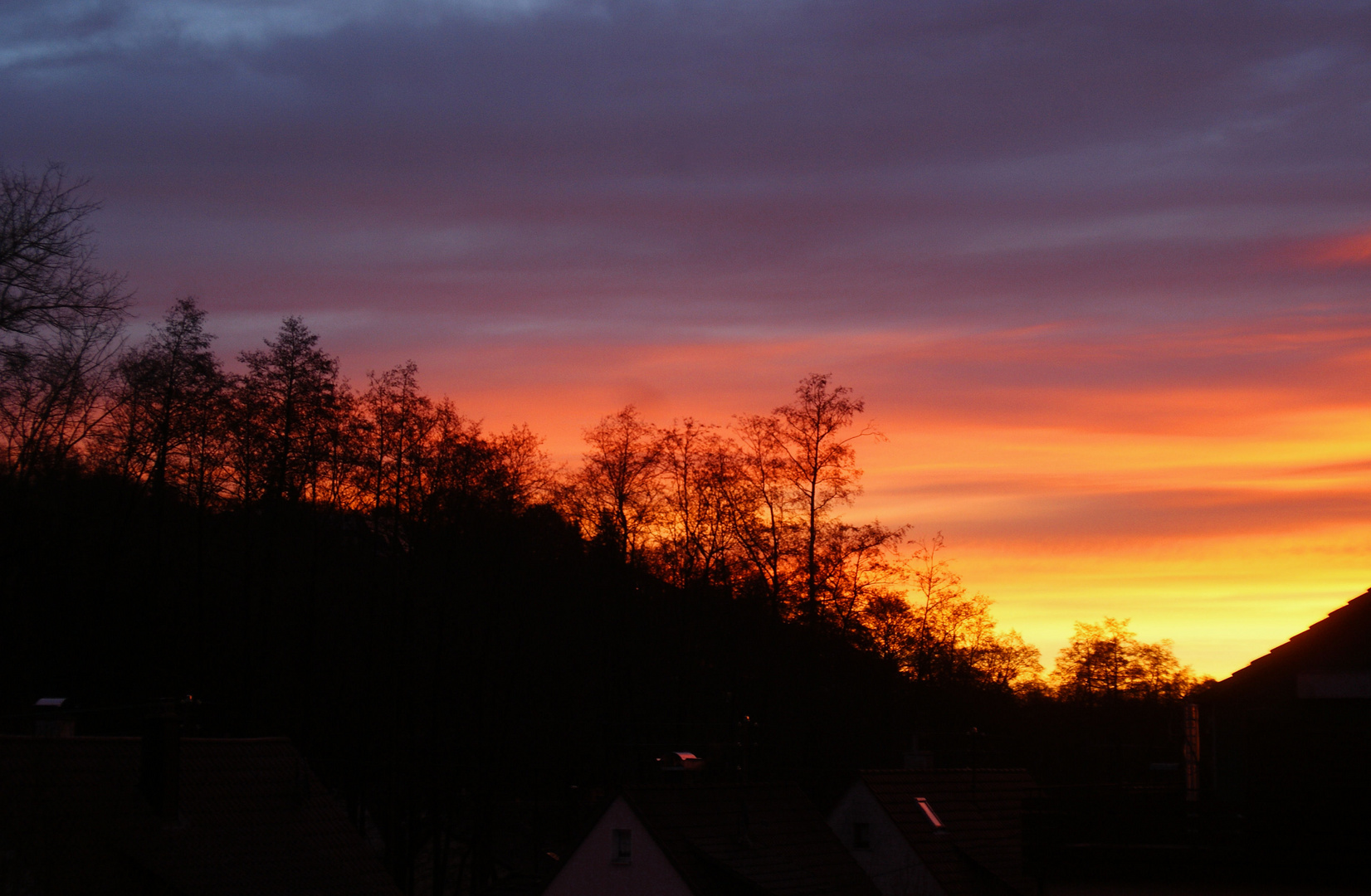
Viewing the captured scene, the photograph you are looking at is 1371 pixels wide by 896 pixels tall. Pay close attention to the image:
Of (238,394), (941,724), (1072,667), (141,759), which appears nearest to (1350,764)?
(141,759)

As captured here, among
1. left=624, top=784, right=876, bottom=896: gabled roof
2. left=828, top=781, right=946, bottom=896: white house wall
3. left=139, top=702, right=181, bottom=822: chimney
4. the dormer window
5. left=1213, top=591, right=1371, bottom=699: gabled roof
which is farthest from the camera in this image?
left=828, top=781, right=946, bottom=896: white house wall

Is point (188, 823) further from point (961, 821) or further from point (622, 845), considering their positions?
point (961, 821)

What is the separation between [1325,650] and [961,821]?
22436mm

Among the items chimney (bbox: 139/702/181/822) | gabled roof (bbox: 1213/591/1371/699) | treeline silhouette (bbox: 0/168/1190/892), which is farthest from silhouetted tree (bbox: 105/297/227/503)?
gabled roof (bbox: 1213/591/1371/699)

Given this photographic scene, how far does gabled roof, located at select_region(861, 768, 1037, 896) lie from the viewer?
33688mm

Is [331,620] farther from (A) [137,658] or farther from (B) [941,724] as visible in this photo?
(B) [941,724]

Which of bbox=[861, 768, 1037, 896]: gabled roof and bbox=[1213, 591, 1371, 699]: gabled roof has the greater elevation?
bbox=[1213, 591, 1371, 699]: gabled roof

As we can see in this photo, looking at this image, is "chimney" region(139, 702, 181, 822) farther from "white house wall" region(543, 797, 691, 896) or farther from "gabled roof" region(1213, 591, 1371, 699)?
"gabled roof" region(1213, 591, 1371, 699)

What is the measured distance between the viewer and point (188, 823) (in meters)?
22.5

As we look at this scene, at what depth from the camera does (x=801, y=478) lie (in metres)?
39.8

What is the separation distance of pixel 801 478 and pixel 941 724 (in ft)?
70.8

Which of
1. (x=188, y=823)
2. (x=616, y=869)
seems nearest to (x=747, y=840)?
(x=616, y=869)

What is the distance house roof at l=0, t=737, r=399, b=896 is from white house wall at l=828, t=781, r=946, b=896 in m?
14.1

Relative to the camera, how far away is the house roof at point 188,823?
16875 millimetres
